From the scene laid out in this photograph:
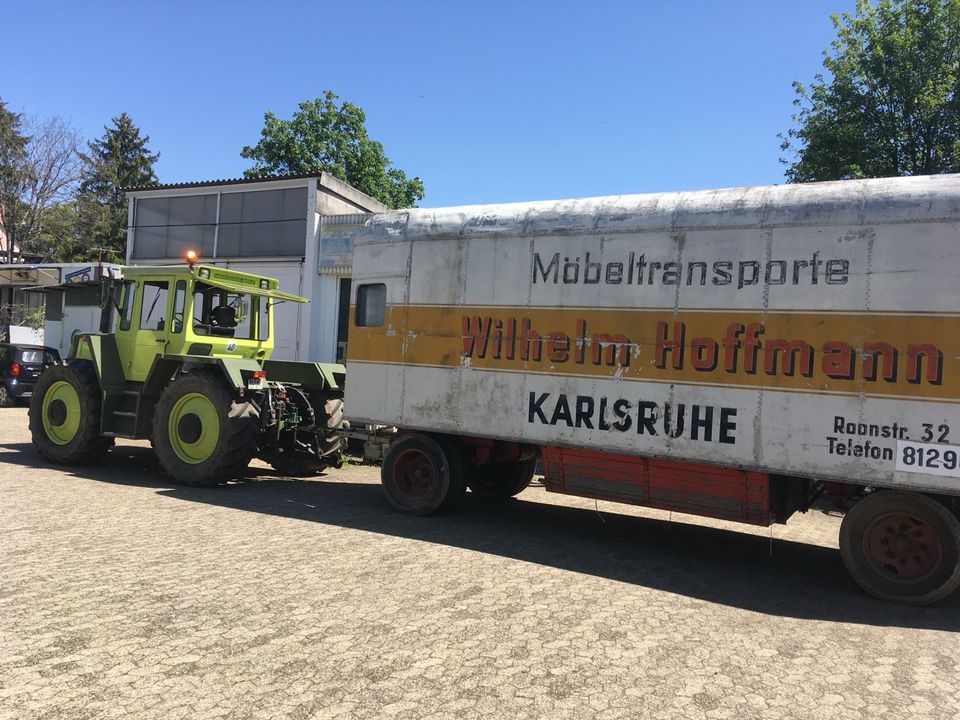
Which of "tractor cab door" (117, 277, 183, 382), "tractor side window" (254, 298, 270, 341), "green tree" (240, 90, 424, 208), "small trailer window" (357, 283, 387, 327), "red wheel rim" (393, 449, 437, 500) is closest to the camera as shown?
"red wheel rim" (393, 449, 437, 500)

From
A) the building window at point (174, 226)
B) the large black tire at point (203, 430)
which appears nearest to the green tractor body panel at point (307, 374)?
the large black tire at point (203, 430)

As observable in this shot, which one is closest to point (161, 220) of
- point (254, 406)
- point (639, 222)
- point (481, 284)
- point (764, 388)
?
point (254, 406)

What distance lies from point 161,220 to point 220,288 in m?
12.1

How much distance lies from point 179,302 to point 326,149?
32.0m

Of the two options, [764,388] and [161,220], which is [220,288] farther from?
[161,220]

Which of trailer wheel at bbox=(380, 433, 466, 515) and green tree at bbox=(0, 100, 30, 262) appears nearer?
trailer wheel at bbox=(380, 433, 466, 515)

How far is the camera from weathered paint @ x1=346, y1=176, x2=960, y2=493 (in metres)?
5.57

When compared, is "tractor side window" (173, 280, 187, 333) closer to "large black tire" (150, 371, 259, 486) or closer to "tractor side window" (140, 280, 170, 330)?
"tractor side window" (140, 280, 170, 330)

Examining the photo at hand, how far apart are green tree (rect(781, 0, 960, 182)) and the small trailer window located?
1067 centimetres

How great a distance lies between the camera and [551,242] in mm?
7109

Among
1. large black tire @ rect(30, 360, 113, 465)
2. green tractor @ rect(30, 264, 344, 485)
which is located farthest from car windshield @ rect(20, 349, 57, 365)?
green tractor @ rect(30, 264, 344, 485)

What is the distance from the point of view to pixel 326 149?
3912 cm

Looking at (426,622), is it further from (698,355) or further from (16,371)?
(16,371)

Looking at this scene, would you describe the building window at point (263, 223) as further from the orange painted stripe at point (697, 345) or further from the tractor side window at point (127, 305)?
the orange painted stripe at point (697, 345)
